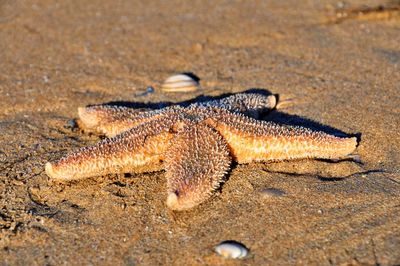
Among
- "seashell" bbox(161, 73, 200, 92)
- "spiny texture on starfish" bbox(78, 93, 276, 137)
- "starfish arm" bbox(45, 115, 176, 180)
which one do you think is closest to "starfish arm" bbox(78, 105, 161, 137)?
"spiny texture on starfish" bbox(78, 93, 276, 137)

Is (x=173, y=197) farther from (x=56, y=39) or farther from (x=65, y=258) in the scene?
(x=56, y=39)

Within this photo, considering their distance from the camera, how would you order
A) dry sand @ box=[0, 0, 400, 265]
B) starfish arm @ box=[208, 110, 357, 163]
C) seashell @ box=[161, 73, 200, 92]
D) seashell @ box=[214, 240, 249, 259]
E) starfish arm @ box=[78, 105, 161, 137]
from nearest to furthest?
seashell @ box=[214, 240, 249, 259] < dry sand @ box=[0, 0, 400, 265] < starfish arm @ box=[208, 110, 357, 163] < starfish arm @ box=[78, 105, 161, 137] < seashell @ box=[161, 73, 200, 92]

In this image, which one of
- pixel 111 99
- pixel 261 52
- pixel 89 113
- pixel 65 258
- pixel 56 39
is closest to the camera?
pixel 65 258

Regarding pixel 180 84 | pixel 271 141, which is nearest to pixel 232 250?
pixel 271 141

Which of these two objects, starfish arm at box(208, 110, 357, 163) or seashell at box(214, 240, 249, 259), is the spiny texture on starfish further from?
seashell at box(214, 240, 249, 259)

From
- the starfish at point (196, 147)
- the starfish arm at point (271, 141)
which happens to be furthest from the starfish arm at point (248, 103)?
the starfish arm at point (271, 141)

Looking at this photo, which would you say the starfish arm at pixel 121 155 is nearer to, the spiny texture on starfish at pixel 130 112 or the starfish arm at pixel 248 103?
the spiny texture on starfish at pixel 130 112

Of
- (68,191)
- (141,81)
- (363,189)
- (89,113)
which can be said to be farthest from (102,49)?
(363,189)
